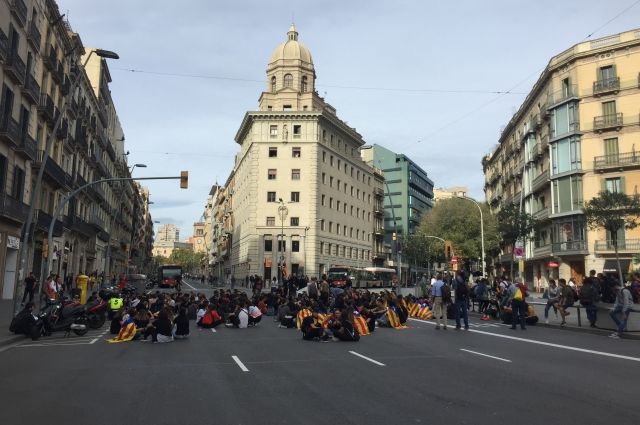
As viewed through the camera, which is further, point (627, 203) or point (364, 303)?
point (627, 203)

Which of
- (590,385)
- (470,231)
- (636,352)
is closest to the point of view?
(590,385)

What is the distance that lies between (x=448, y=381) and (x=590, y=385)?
2205 millimetres

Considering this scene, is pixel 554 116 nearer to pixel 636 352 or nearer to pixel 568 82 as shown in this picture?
pixel 568 82

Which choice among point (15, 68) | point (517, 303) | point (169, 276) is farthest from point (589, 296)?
point (169, 276)

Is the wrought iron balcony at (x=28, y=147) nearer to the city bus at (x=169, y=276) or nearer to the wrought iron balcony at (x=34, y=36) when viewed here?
the wrought iron balcony at (x=34, y=36)

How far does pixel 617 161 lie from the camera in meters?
42.0

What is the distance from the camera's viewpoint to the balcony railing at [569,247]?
42.9 metres

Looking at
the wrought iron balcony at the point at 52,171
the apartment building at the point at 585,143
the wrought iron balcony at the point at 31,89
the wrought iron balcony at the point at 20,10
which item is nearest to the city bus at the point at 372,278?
the apartment building at the point at 585,143

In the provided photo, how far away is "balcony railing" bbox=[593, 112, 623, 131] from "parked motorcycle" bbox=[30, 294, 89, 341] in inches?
1654

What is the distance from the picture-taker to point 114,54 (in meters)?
19.8

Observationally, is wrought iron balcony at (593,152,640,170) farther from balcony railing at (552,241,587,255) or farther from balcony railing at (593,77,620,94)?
balcony railing at (552,241,587,255)

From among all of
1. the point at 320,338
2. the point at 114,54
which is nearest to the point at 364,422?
the point at 320,338

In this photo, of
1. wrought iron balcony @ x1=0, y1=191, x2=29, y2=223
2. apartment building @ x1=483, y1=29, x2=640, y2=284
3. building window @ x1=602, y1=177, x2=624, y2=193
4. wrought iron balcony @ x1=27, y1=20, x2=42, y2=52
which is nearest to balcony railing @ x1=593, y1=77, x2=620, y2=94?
apartment building @ x1=483, y1=29, x2=640, y2=284

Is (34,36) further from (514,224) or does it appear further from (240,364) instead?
(514,224)
